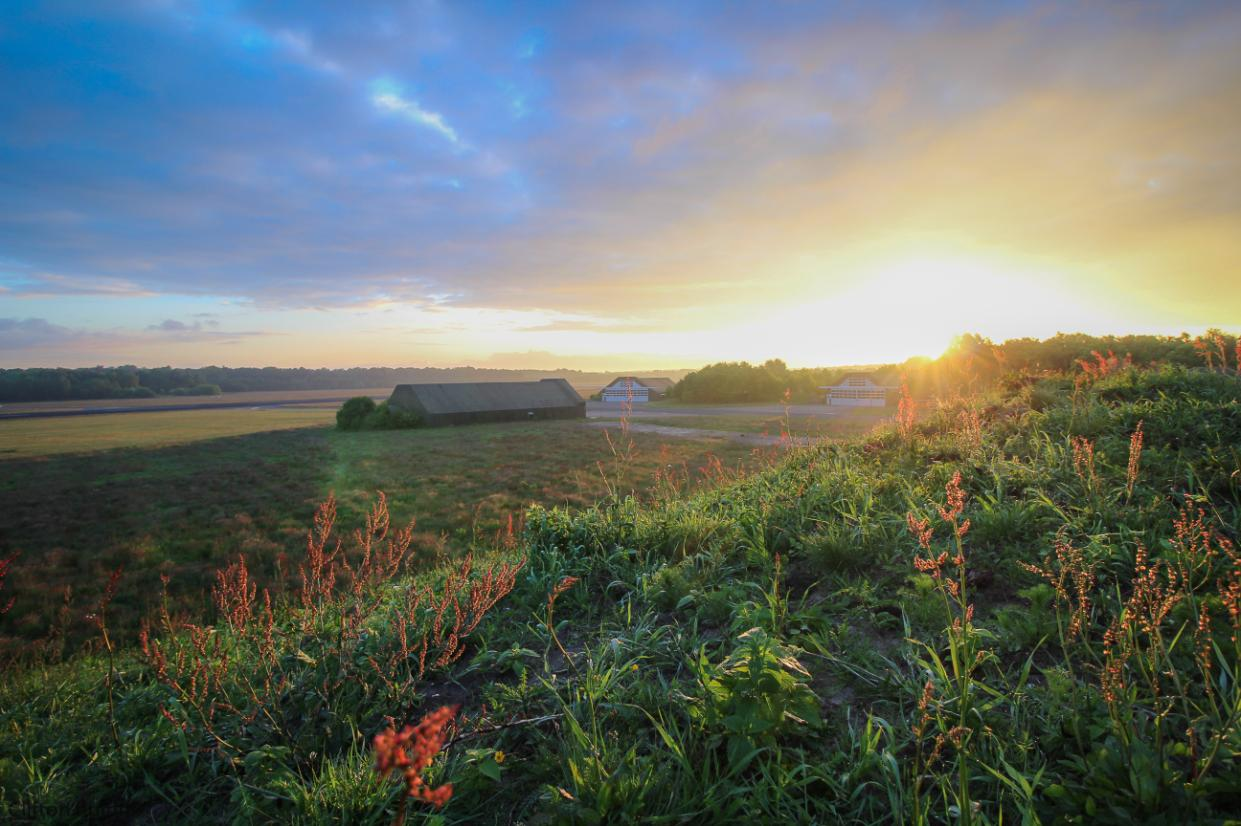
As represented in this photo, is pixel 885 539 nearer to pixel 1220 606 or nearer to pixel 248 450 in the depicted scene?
pixel 1220 606

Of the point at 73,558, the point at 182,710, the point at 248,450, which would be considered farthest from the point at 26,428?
the point at 182,710

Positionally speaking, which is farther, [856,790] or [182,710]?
[182,710]

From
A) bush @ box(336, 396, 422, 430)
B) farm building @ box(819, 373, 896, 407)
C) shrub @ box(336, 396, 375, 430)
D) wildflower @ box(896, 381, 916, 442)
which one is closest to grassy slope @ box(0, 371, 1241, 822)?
wildflower @ box(896, 381, 916, 442)

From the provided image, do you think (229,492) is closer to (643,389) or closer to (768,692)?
(768,692)

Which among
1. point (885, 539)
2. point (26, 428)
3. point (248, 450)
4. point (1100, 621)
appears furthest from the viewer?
point (26, 428)

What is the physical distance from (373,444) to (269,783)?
27.9m

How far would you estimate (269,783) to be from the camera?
106 inches

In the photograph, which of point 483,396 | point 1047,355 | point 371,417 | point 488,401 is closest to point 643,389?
point 488,401

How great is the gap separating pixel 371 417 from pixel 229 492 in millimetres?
21846

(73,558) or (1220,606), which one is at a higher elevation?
(1220,606)

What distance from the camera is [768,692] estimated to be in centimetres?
256

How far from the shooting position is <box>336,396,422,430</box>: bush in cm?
3669

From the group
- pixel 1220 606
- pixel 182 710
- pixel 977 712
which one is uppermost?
pixel 1220 606

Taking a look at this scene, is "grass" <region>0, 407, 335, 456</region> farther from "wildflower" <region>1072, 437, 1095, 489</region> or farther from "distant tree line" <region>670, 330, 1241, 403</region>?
"wildflower" <region>1072, 437, 1095, 489</region>
